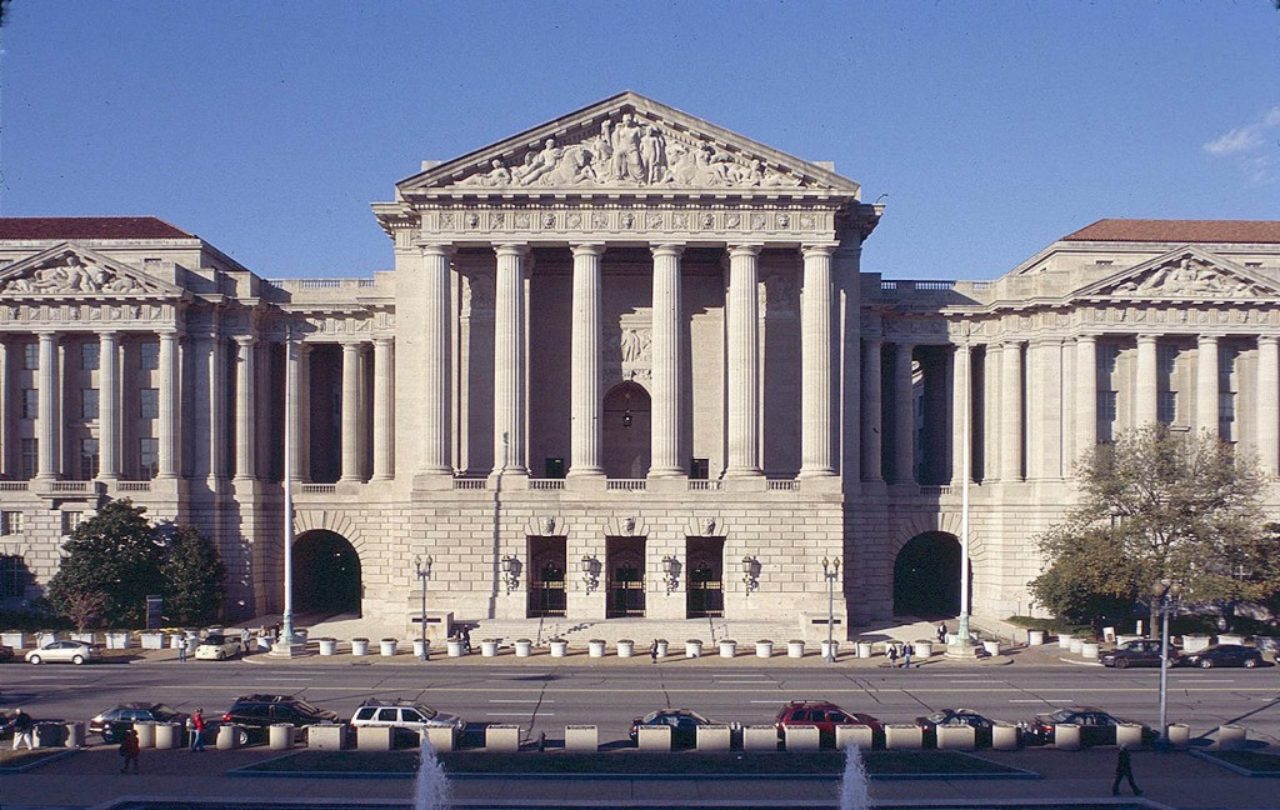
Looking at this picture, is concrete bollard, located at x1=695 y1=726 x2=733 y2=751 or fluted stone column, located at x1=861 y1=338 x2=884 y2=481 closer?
concrete bollard, located at x1=695 y1=726 x2=733 y2=751

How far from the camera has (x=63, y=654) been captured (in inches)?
2099

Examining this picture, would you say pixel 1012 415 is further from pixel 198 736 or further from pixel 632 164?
pixel 198 736

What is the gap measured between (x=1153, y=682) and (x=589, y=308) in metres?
33.7

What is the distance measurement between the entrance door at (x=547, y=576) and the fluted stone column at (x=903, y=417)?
866 inches

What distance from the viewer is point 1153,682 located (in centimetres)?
4794

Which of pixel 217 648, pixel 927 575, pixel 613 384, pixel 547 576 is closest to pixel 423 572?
pixel 547 576

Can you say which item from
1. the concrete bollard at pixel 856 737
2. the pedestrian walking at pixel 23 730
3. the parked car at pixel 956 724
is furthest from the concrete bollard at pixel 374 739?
the parked car at pixel 956 724

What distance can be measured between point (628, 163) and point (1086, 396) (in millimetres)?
30425

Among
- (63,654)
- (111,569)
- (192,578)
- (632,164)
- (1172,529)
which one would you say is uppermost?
(632,164)

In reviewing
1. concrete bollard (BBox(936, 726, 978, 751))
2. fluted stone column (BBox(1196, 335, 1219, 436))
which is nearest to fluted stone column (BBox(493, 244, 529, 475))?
concrete bollard (BBox(936, 726, 978, 751))

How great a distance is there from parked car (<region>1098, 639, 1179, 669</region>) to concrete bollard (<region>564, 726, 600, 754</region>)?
29.3 meters

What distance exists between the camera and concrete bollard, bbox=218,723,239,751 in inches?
1337

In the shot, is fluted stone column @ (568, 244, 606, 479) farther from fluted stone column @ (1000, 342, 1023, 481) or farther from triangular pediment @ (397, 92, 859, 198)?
fluted stone column @ (1000, 342, 1023, 481)

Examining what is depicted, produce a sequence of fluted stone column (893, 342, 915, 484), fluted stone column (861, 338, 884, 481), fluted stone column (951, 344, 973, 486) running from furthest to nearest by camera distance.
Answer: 1. fluted stone column (951, 344, 973, 486)
2. fluted stone column (893, 342, 915, 484)
3. fluted stone column (861, 338, 884, 481)
